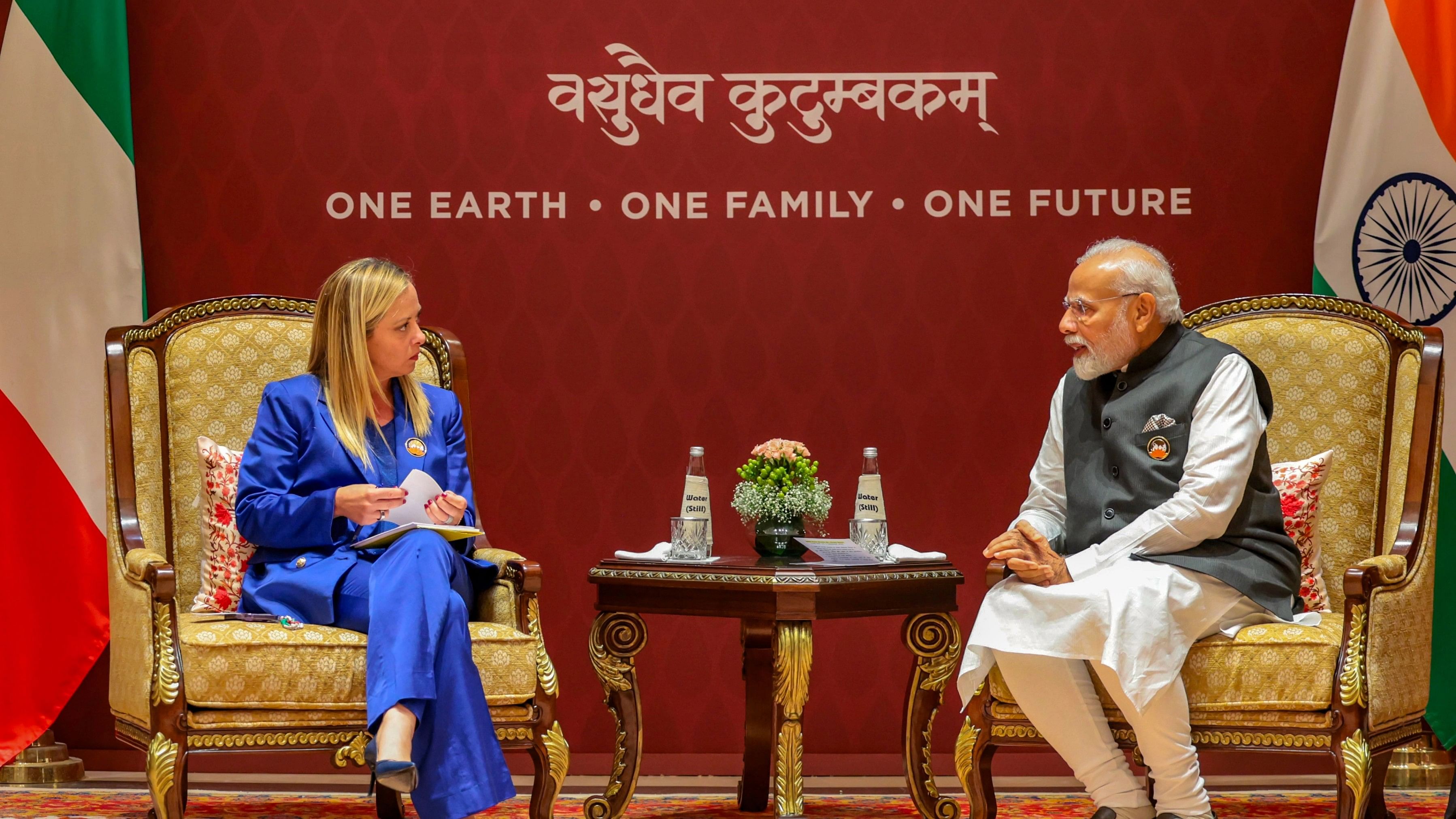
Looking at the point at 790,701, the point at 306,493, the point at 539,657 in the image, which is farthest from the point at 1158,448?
the point at 306,493

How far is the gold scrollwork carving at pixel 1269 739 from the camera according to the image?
2.89m

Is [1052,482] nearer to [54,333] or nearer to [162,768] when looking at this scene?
[162,768]

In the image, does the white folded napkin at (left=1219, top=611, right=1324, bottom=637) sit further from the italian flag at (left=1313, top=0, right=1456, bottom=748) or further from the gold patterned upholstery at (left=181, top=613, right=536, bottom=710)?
the gold patterned upholstery at (left=181, top=613, right=536, bottom=710)

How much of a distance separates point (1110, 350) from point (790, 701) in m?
1.09

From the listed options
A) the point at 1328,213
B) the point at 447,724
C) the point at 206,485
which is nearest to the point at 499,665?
the point at 447,724

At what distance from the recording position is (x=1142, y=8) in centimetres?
435

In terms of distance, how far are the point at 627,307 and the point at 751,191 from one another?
21.1 inches

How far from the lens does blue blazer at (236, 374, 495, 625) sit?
3.17 metres

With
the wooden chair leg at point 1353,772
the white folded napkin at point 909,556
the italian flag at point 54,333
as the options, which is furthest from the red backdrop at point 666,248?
the wooden chair leg at point 1353,772

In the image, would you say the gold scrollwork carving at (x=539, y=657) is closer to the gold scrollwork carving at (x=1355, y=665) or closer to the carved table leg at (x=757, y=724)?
the carved table leg at (x=757, y=724)

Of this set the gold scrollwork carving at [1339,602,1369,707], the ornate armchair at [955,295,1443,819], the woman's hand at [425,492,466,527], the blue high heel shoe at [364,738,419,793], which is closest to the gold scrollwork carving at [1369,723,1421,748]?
the ornate armchair at [955,295,1443,819]

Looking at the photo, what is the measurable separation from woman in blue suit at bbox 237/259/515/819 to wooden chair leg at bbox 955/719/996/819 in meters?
1.00

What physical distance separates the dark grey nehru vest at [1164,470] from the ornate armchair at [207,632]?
130cm

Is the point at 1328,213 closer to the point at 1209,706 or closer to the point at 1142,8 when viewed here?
the point at 1142,8
